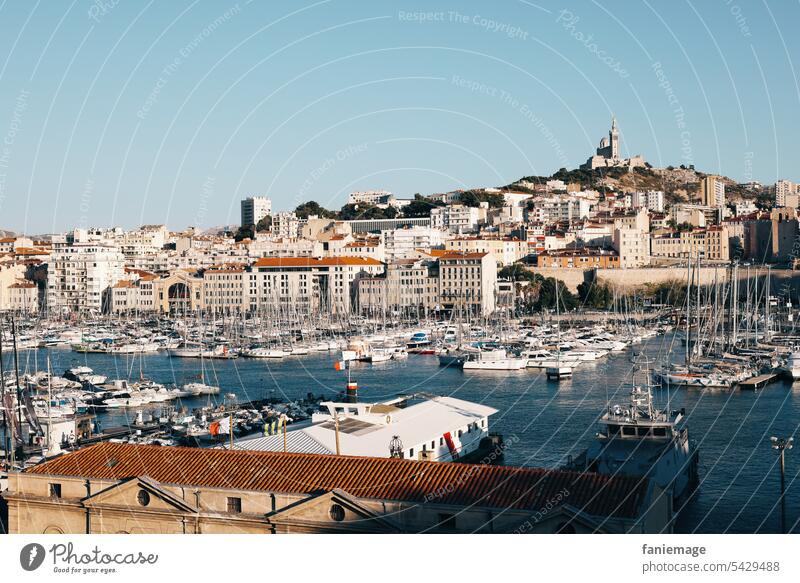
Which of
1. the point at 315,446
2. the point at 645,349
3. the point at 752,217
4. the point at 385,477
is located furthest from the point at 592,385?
the point at 752,217

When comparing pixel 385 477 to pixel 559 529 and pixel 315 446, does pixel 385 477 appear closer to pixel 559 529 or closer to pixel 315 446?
pixel 559 529

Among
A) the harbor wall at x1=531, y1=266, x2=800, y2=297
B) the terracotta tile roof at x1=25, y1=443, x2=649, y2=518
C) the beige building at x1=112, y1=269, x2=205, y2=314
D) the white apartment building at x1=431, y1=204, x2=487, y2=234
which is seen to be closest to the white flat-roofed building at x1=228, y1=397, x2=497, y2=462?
the terracotta tile roof at x1=25, y1=443, x2=649, y2=518

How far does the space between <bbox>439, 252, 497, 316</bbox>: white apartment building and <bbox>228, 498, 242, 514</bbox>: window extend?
31927mm

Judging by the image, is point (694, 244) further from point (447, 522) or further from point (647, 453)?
point (447, 522)

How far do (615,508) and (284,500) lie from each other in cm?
190

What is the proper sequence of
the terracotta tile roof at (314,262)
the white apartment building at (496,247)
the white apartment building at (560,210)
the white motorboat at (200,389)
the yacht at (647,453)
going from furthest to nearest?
the white apartment building at (560,210)
the white apartment building at (496,247)
the terracotta tile roof at (314,262)
the white motorboat at (200,389)
the yacht at (647,453)

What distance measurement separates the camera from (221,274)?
4178cm

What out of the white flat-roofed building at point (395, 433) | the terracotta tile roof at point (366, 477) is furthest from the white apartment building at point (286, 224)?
the terracotta tile roof at point (366, 477)

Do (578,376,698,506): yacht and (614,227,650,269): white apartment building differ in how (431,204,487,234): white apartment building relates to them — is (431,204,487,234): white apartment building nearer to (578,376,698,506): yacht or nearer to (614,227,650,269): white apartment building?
(614,227,650,269): white apartment building

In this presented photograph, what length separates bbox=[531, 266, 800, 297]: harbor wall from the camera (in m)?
38.9

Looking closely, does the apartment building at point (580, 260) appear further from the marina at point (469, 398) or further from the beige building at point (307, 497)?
the beige building at point (307, 497)

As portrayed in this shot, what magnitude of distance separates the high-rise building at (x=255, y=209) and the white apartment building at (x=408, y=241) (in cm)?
1973

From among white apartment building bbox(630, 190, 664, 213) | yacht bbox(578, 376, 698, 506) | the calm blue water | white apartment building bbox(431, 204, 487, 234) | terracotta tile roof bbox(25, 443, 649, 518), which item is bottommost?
the calm blue water

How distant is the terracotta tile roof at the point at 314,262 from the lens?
4078 cm
